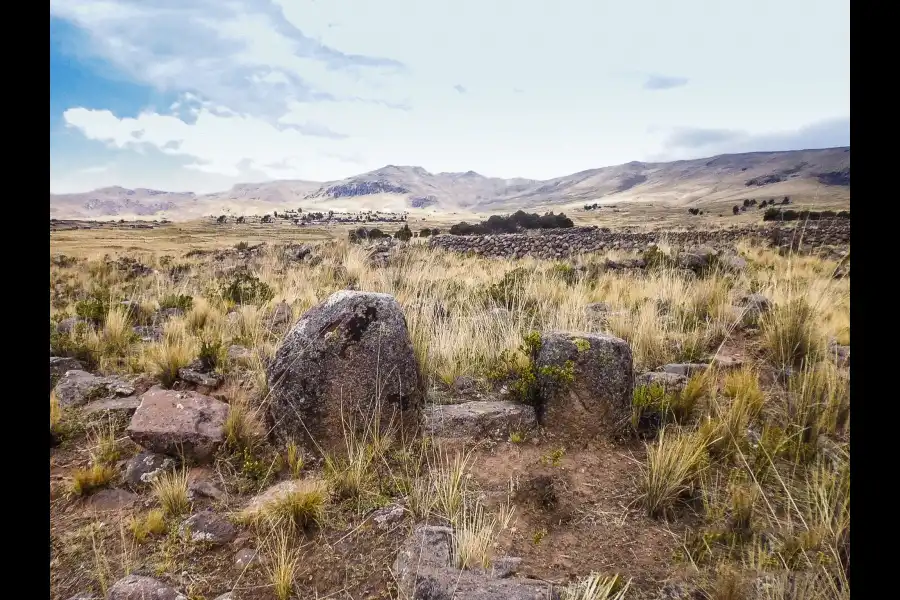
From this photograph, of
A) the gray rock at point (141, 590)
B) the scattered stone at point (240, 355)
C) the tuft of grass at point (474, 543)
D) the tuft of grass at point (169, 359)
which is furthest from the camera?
the scattered stone at point (240, 355)

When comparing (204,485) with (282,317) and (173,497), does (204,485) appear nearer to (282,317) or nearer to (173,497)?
(173,497)

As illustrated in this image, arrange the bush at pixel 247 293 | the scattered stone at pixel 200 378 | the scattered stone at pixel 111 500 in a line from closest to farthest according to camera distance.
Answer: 1. the scattered stone at pixel 111 500
2. the scattered stone at pixel 200 378
3. the bush at pixel 247 293

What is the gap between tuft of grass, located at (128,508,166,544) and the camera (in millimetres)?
2536

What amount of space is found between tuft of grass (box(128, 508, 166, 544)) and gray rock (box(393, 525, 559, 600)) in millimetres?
1388

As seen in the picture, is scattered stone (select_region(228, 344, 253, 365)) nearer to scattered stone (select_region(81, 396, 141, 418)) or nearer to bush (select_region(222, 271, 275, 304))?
scattered stone (select_region(81, 396, 141, 418))

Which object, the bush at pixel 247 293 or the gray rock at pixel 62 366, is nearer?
the gray rock at pixel 62 366

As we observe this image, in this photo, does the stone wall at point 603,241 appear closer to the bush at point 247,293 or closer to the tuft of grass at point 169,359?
the bush at point 247,293

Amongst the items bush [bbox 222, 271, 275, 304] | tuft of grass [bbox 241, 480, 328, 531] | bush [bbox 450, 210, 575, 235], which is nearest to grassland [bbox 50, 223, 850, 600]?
tuft of grass [bbox 241, 480, 328, 531]

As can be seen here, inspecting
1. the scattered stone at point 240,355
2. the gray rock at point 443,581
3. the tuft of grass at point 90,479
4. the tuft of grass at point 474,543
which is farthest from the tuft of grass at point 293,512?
the scattered stone at point 240,355

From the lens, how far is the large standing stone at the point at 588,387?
136 inches

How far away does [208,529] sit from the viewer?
2.58 metres

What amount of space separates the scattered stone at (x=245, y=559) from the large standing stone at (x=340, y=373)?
0.89 metres
